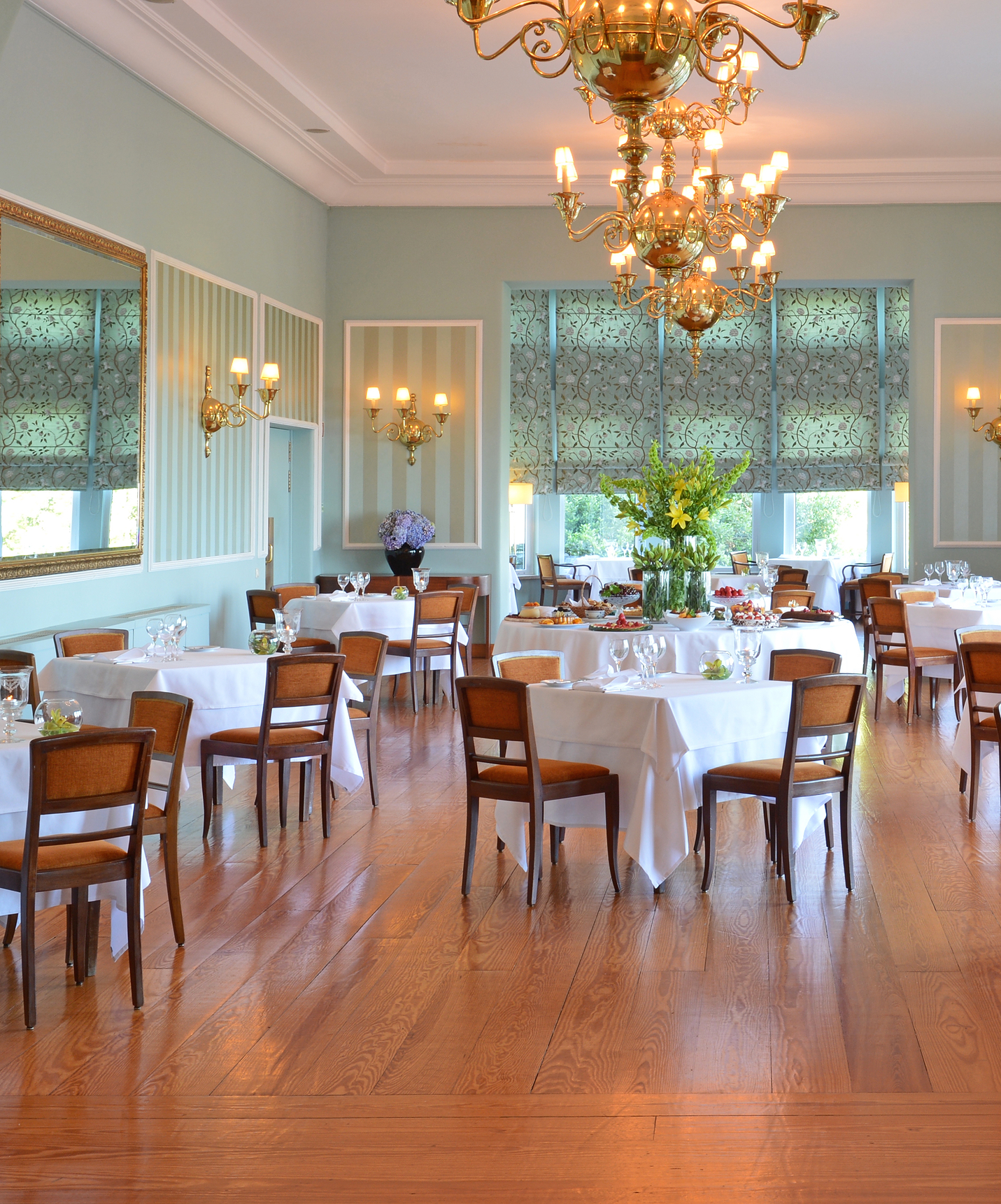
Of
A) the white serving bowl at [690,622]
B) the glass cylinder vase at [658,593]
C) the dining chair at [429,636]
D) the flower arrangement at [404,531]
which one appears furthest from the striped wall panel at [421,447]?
the white serving bowl at [690,622]

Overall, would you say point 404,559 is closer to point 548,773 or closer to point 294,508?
point 294,508

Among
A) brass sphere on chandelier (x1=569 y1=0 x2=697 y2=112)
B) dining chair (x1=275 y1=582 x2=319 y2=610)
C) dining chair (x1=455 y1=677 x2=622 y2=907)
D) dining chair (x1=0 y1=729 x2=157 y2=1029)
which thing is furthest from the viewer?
dining chair (x1=275 y1=582 x2=319 y2=610)

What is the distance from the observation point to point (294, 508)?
1308 cm

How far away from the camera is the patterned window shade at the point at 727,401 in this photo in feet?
55.1

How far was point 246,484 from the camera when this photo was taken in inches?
441

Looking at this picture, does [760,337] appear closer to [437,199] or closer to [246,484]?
[437,199]

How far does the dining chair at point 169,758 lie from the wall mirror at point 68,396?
2921 millimetres

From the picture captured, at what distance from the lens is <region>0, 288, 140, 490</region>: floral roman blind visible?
24.0ft

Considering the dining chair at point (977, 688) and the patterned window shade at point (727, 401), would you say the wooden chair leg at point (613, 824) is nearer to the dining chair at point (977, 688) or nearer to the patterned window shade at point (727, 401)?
the dining chair at point (977, 688)

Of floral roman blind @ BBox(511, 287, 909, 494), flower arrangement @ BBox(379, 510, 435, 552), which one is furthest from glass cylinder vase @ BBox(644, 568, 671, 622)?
floral roman blind @ BBox(511, 287, 909, 494)

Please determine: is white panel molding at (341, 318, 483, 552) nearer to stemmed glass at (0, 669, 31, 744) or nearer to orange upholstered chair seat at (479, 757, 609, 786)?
orange upholstered chair seat at (479, 757, 609, 786)

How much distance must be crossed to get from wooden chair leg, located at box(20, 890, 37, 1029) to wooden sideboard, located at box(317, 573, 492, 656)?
8190 millimetres

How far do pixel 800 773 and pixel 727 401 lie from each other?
1214 centimetres

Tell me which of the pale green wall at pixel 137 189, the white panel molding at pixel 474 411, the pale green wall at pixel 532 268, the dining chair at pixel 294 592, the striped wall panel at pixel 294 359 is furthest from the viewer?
the white panel molding at pixel 474 411
